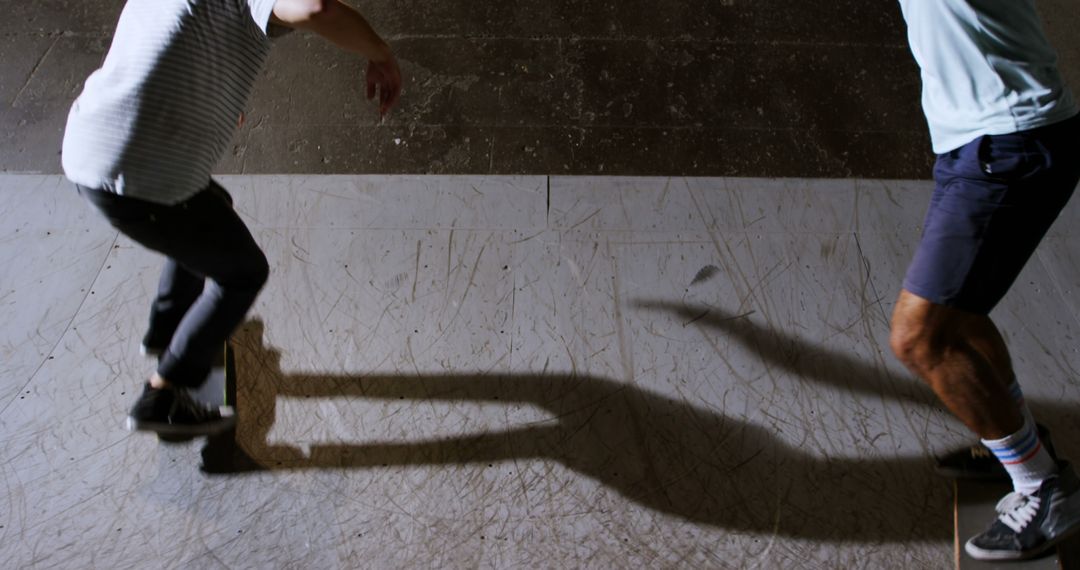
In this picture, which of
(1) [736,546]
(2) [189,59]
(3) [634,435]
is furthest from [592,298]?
(2) [189,59]

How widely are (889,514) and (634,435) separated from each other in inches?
28.4

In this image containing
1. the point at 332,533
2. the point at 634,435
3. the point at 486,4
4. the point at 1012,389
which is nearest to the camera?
the point at 1012,389

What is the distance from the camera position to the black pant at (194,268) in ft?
5.53

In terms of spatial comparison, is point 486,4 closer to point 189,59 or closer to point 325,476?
point 189,59

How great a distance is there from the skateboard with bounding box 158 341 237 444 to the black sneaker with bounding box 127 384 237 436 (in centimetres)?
4

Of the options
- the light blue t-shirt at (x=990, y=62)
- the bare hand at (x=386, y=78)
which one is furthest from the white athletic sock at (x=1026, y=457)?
the bare hand at (x=386, y=78)

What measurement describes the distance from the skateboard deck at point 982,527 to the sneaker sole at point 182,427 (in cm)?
208

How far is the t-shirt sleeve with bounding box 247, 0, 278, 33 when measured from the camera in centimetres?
150

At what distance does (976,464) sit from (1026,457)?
0.22 meters

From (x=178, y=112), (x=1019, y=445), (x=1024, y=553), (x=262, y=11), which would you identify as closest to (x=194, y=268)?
(x=178, y=112)

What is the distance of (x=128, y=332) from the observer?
2.38 metres

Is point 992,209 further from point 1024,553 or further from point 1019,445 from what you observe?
point 1024,553

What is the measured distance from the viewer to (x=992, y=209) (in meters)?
1.54

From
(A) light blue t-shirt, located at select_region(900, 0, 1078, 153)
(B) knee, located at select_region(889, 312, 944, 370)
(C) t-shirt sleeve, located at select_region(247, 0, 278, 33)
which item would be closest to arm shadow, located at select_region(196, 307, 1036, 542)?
(B) knee, located at select_region(889, 312, 944, 370)
